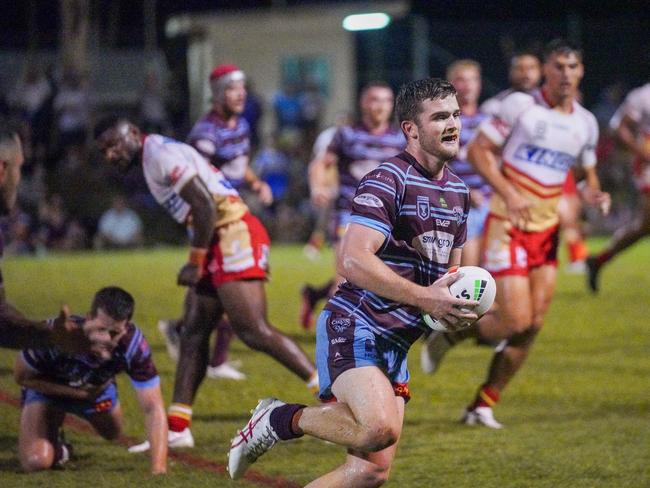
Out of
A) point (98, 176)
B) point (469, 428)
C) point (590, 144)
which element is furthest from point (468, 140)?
point (98, 176)

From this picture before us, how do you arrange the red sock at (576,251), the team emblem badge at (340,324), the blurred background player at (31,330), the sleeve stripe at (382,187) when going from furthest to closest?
the red sock at (576,251), the blurred background player at (31,330), the team emblem badge at (340,324), the sleeve stripe at (382,187)

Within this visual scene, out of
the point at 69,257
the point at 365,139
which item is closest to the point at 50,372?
the point at 365,139

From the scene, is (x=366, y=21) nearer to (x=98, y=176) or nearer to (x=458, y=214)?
(x=98, y=176)

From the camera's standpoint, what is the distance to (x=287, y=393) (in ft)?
30.4

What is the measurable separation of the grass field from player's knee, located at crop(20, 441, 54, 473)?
3.6 inches

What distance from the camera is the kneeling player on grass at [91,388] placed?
667 cm

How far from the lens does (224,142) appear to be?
9500 millimetres

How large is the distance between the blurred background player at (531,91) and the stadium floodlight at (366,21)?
388 inches

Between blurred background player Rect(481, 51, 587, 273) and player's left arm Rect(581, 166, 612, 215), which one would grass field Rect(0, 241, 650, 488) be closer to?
blurred background player Rect(481, 51, 587, 273)

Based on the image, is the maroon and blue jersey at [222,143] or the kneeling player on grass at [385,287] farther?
the maroon and blue jersey at [222,143]

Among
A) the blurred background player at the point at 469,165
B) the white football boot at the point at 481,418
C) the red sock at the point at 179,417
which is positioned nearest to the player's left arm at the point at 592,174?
the white football boot at the point at 481,418

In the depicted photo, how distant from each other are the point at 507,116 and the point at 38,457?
356 centimetres

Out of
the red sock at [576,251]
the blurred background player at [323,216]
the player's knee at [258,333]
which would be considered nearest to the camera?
the player's knee at [258,333]

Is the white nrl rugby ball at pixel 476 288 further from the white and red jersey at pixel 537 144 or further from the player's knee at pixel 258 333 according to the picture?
the white and red jersey at pixel 537 144
